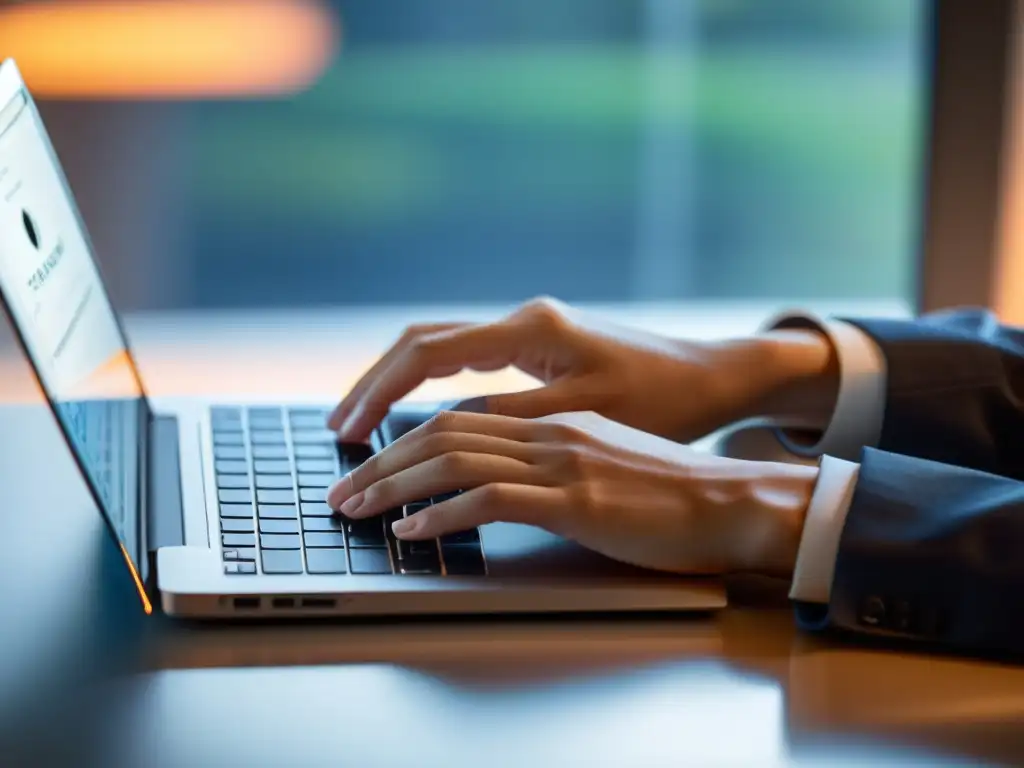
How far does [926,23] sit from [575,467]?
40.4 inches

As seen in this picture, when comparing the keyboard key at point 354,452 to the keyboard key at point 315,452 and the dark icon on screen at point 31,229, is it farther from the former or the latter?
the dark icon on screen at point 31,229

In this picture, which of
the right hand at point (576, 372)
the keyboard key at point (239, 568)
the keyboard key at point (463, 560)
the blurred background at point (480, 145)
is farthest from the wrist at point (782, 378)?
the blurred background at point (480, 145)

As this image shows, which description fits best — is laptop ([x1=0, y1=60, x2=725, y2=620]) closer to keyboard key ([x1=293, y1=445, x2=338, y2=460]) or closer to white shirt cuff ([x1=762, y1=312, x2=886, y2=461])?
keyboard key ([x1=293, y1=445, x2=338, y2=460])

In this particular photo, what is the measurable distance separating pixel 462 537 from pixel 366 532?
6 centimetres

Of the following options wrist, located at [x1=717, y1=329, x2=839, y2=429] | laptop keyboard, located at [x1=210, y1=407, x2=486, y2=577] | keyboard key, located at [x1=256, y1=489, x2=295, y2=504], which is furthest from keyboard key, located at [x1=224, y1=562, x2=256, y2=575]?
wrist, located at [x1=717, y1=329, x2=839, y2=429]

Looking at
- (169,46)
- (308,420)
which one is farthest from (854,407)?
(169,46)

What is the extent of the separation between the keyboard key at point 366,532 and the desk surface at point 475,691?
0.07m

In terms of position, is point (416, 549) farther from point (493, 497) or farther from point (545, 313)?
point (545, 313)

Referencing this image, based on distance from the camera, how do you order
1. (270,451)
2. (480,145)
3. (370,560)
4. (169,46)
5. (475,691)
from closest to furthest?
1. (475,691)
2. (370,560)
3. (270,451)
4. (169,46)
5. (480,145)

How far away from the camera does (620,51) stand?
656cm

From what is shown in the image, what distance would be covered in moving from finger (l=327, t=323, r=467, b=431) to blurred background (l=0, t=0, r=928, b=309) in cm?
90

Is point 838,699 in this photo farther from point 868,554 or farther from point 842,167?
point 842,167

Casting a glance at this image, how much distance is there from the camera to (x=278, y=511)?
33.4 inches

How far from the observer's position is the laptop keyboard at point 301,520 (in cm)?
77
